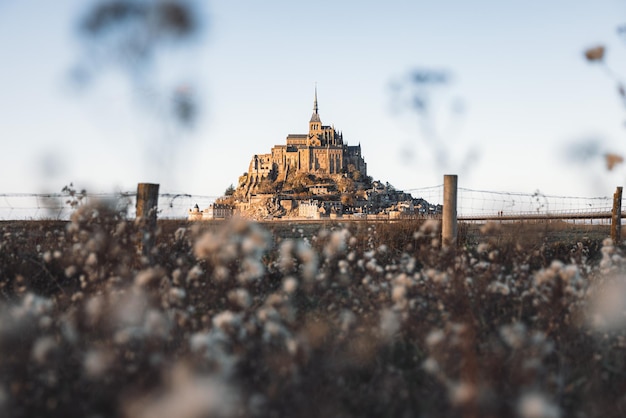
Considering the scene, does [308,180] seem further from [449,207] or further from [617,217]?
[449,207]

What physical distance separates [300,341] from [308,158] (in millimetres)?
150805

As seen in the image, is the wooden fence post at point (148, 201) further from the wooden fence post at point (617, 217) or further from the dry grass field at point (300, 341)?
the wooden fence post at point (617, 217)

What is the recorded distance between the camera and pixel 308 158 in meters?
154

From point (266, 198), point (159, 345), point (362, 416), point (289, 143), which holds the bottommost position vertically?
point (362, 416)

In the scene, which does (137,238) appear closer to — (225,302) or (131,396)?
(225,302)

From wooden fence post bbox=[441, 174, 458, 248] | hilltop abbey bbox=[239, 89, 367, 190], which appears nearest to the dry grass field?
wooden fence post bbox=[441, 174, 458, 248]

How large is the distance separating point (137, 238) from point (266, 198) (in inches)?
5376

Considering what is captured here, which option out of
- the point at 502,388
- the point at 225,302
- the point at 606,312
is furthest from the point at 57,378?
the point at 606,312

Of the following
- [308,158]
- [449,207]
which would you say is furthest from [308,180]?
[449,207]

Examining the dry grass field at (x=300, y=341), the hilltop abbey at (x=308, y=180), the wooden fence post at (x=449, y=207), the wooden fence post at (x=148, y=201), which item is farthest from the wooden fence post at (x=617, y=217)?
the hilltop abbey at (x=308, y=180)

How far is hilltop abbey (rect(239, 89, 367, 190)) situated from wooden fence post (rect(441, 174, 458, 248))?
468 feet

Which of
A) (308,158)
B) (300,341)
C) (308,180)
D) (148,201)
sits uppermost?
(308,158)

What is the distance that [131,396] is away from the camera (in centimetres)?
345

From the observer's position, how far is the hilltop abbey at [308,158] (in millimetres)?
154375
